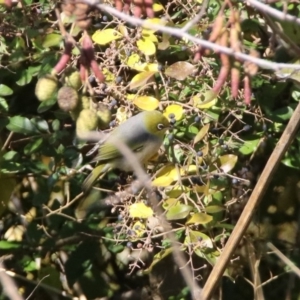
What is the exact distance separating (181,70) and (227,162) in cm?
25

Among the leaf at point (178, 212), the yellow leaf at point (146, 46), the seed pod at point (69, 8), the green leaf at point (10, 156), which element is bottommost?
the green leaf at point (10, 156)

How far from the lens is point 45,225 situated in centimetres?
221

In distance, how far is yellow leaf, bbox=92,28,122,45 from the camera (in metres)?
1.85

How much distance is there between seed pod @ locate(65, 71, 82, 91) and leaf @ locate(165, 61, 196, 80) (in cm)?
52

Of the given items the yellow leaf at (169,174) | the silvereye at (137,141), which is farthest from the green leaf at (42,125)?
the yellow leaf at (169,174)

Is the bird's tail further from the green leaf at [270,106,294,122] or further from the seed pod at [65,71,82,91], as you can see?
the seed pod at [65,71,82,91]

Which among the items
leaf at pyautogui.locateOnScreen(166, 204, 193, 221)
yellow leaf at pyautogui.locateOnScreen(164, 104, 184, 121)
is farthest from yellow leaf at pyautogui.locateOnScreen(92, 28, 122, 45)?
leaf at pyautogui.locateOnScreen(166, 204, 193, 221)

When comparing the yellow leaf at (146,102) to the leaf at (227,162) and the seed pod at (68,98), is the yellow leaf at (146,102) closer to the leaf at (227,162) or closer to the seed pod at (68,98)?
the leaf at (227,162)

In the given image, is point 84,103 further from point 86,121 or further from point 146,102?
point 146,102

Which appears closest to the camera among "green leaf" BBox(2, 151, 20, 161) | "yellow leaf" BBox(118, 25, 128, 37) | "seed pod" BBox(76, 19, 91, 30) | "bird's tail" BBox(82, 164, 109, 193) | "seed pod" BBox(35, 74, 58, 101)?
"seed pod" BBox(76, 19, 91, 30)

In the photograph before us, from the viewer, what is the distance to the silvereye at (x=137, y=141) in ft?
6.37

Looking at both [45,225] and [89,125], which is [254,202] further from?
[45,225]

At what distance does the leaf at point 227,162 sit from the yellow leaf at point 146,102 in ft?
0.67

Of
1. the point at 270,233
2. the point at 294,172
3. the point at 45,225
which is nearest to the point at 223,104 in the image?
the point at 294,172
